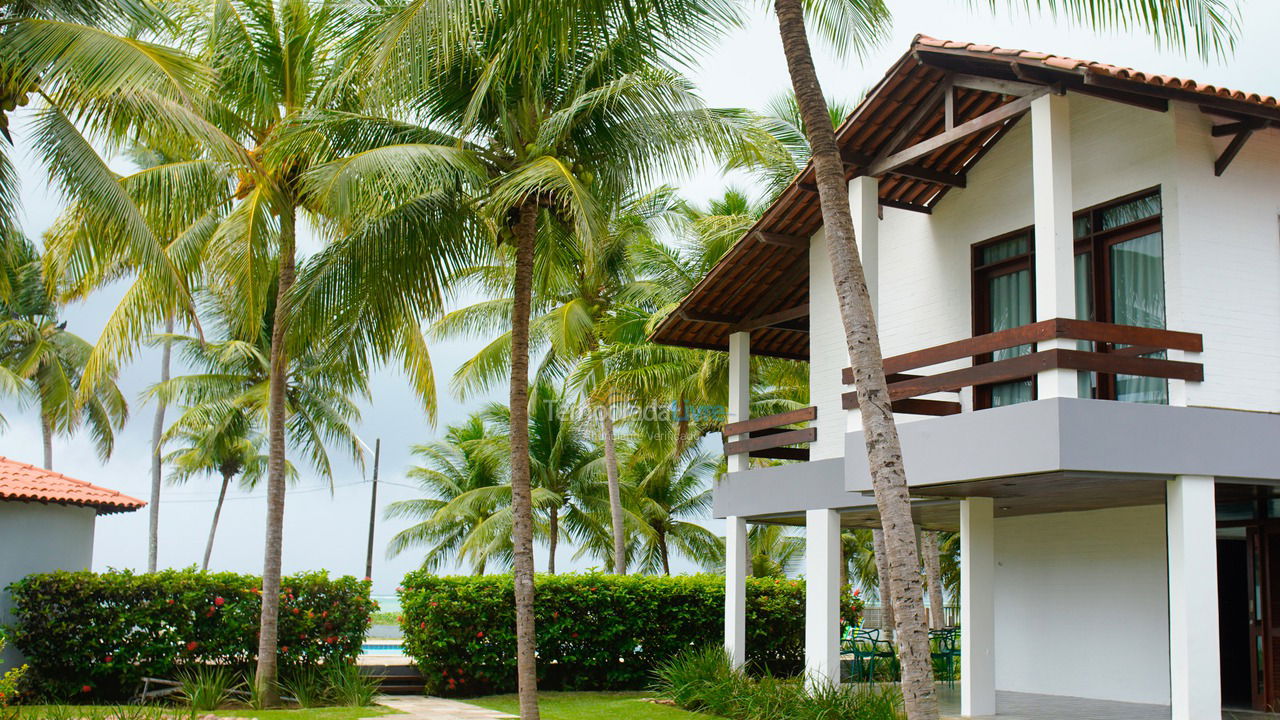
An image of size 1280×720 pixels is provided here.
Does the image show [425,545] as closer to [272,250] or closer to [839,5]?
[272,250]

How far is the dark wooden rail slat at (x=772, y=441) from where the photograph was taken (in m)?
14.2

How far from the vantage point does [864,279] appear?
25.8 ft

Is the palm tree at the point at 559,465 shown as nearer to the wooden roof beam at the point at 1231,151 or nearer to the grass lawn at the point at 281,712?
the grass lawn at the point at 281,712

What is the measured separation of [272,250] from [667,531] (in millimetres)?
18439

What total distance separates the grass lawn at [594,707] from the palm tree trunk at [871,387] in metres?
6.97

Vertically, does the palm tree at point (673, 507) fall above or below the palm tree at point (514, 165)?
below

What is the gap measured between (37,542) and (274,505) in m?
3.69

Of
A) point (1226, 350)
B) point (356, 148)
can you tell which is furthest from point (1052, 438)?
point (356, 148)

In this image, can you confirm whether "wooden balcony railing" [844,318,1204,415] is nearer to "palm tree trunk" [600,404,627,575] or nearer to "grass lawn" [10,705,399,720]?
"grass lawn" [10,705,399,720]

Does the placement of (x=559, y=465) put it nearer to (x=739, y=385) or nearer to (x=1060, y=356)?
(x=739, y=385)

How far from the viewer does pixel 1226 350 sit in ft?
33.8

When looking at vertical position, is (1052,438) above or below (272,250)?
below

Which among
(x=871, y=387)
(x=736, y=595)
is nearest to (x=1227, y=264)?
(x=871, y=387)

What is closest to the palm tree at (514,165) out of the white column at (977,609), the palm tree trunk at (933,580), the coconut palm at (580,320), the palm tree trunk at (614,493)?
the white column at (977,609)
